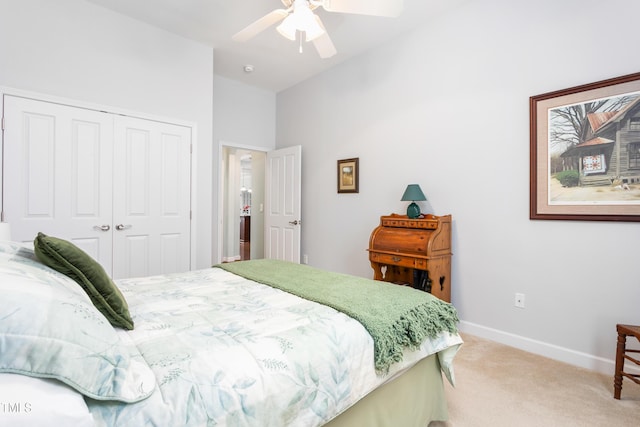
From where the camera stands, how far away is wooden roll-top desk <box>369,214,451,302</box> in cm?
276

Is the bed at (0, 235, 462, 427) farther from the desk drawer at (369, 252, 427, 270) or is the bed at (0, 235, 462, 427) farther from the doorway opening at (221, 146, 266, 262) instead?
the doorway opening at (221, 146, 266, 262)

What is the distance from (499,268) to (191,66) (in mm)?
3703

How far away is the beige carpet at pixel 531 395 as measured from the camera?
5.59ft

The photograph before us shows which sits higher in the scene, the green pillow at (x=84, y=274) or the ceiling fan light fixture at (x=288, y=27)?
the ceiling fan light fixture at (x=288, y=27)

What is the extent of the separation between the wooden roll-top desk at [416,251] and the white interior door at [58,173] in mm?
2620

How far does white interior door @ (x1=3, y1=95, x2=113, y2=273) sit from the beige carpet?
3.17 meters

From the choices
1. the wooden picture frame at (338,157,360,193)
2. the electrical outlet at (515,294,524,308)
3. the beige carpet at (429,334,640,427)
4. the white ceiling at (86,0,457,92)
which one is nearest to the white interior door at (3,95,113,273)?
the white ceiling at (86,0,457,92)

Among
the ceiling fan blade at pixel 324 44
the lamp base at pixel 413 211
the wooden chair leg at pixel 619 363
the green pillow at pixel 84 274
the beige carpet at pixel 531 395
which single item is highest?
the ceiling fan blade at pixel 324 44

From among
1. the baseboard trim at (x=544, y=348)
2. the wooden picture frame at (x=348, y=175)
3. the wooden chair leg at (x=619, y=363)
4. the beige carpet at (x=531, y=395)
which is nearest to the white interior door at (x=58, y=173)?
the wooden picture frame at (x=348, y=175)

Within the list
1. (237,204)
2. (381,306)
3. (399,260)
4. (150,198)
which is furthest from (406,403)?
(237,204)

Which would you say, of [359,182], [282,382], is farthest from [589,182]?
[282,382]

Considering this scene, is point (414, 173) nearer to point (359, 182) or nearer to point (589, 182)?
point (359, 182)

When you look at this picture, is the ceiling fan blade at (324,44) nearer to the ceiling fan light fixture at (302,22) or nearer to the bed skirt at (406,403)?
the ceiling fan light fixture at (302,22)

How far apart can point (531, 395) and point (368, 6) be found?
8.79 feet
